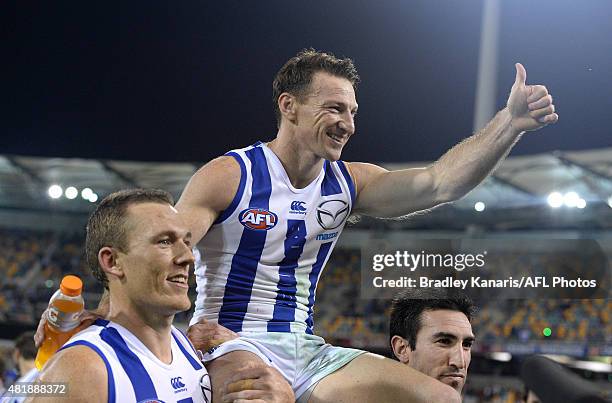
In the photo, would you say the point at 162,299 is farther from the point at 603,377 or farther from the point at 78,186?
the point at 78,186

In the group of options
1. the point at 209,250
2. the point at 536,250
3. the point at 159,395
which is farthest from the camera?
the point at 536,250

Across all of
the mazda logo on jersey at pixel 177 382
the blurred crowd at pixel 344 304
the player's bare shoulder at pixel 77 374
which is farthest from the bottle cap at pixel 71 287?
the blurred crowd at pixel 344 304

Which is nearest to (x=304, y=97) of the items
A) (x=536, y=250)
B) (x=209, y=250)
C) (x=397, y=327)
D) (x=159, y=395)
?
(x=209, y=250)

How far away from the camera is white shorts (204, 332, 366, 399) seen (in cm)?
332

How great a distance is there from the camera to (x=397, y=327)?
4.07 meters

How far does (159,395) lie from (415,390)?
106cm

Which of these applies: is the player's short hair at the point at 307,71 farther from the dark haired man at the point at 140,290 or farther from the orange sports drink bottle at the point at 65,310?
the orange sports drink bottle at the point at 65,310

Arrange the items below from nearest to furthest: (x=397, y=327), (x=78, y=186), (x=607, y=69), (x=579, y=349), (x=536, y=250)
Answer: (x=397, y=327), (x=579, y=349), (x=607, y=69), (x=536, y=250), (x=78, y=186)

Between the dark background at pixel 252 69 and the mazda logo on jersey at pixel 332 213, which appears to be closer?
the mazda logo on jersey at pixel 332 213

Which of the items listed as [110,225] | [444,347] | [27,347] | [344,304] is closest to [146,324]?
[110,225]

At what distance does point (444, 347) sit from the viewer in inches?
150

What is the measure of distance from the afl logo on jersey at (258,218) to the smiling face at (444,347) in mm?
963

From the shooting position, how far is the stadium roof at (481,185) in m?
16.7

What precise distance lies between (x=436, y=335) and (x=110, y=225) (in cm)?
Answer: 186
